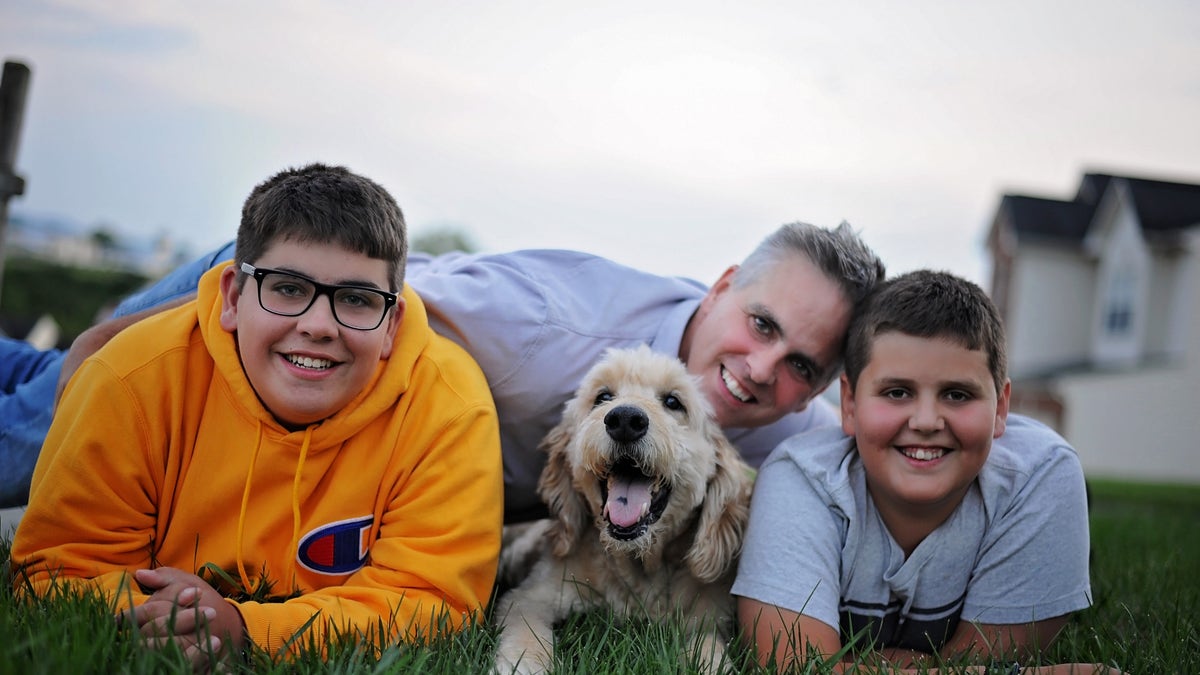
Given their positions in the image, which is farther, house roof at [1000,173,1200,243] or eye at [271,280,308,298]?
house roof at [1000,173,1200,243]

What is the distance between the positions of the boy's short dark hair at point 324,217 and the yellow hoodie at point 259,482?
32 centimetres

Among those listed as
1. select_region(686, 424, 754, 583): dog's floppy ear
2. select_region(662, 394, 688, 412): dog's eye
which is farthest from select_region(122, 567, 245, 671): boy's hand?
select_region(662, 394, 688, 412): dog's eye

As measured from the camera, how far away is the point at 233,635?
103 inches

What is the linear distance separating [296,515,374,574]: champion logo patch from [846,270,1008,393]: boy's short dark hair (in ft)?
6.80

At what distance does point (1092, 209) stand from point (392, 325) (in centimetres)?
3361

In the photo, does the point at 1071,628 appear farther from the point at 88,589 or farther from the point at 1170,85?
the point at 1170,85

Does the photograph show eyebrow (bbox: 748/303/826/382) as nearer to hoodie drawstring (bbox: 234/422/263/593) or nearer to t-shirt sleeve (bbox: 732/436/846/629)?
t-shirt sleeve (bbox: 732/436/846/629)

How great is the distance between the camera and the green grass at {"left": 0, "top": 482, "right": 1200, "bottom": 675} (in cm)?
208

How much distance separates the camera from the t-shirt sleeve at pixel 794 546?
3111mm

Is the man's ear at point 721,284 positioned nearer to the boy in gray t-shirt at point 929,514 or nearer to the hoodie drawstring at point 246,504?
the boy in gray t-shirt at point 929,514

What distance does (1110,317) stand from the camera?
27.9 meters

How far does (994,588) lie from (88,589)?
10.1 feet

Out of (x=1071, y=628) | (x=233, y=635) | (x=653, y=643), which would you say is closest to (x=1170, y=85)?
(x=1071, y=628)

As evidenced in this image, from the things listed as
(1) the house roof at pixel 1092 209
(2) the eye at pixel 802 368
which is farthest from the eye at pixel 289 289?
(1) the house roof at pixel 1092 209
